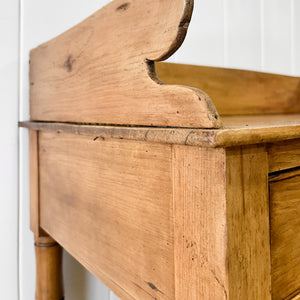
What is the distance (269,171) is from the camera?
0.33 m

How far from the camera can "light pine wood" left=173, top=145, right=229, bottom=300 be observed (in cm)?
29

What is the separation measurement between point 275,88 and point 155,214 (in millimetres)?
773

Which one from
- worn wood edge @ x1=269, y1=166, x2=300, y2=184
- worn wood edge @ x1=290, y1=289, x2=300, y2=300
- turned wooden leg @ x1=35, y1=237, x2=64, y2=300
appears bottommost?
turned wooden leg @ x1=35, y1=237, x2=64, y2=300

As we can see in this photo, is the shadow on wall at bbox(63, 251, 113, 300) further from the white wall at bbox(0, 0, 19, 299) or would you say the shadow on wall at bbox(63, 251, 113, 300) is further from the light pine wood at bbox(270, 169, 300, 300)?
the light pine wood at bbox(270, 169, 300, 300)

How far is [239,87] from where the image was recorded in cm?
92

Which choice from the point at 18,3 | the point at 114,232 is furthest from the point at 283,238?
the point at 18,3

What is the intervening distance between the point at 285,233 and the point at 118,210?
20 cm

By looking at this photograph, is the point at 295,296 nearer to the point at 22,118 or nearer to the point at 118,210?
the point at 118,210

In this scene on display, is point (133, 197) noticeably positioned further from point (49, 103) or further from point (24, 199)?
point (24, 199)

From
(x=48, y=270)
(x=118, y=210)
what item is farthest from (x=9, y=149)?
(x=118, y=210)

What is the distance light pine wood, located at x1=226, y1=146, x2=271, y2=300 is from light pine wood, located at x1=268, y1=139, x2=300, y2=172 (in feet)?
0.05

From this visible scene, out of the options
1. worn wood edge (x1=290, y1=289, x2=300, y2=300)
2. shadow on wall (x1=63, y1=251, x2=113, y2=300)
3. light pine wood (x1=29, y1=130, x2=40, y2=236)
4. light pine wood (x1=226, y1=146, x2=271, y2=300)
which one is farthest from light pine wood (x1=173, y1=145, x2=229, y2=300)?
shadow on wall (x1=63, y1=251, x2=113, y2=300)

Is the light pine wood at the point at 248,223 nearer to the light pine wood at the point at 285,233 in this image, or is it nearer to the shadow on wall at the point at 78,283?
the light pine wood at the point at 285,233

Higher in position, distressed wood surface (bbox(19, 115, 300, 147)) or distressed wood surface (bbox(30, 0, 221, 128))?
distressed wood surface (bbox(30, 0, 221, 128))
